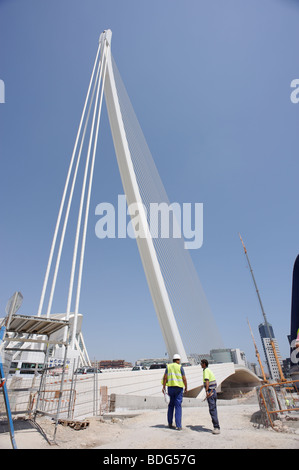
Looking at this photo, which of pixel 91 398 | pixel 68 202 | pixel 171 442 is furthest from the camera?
pixel 68 202

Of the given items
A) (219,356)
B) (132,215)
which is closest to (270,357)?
(219,356)

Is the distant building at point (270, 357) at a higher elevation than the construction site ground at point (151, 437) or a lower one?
lower

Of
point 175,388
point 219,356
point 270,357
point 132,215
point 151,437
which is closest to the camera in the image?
point 151,437

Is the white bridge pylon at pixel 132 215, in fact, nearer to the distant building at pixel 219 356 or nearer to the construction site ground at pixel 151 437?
the construction site ground at pixel 151 437

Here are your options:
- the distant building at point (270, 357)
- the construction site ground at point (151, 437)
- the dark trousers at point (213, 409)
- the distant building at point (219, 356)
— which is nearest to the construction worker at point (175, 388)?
the construction site ground at point (151, 437)

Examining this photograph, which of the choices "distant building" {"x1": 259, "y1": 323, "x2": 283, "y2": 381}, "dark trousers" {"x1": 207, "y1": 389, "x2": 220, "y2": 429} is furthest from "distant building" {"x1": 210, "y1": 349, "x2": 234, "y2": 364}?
"dark trousers" {"x1": 207, "y1": 389, "x2": 220, "y2": 429}

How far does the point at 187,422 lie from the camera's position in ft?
18.9

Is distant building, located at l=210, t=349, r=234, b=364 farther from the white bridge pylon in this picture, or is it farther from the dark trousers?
the dark trousers

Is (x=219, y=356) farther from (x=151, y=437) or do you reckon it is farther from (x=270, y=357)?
(x=151, y=437)

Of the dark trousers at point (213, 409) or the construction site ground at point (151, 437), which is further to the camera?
the dark trousers at point (213, 409)

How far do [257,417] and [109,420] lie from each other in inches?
148
